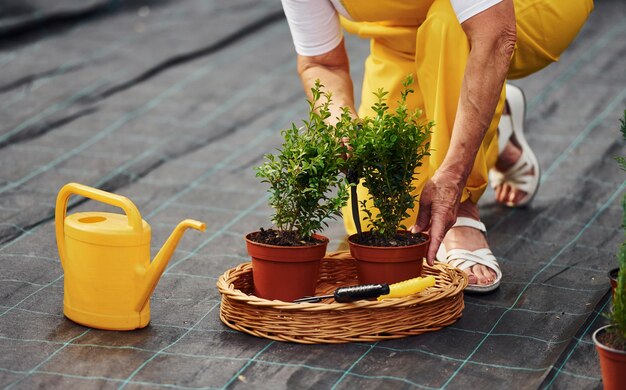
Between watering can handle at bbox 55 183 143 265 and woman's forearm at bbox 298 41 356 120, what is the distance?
649mm

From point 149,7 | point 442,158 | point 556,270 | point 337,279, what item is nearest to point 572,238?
point 556,270

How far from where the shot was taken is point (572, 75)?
3793 mm

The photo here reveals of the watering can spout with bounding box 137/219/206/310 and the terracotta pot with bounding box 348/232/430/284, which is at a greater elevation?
the watering can spout with bounding box 137/219/206/310

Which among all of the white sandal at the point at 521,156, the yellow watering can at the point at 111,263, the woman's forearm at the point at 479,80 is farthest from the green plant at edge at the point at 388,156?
the white sandal at the point at 521,156

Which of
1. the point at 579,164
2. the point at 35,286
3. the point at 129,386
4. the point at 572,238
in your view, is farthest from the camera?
the point at 579,164

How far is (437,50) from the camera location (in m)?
2.10

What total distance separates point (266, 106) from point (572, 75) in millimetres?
1246

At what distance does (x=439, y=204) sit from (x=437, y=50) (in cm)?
40

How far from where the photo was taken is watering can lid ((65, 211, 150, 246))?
5.79ft

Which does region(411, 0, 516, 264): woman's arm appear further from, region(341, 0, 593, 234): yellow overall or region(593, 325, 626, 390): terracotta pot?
region(593, 325, 626, 390): terracotta pot

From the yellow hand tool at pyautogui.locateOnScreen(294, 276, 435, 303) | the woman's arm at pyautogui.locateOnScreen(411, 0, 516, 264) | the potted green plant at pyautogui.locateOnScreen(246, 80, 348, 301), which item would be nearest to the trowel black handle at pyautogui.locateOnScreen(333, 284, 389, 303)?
the yellow hand tool at pyautogui.locateOnScreen(294, 276, 435, 303)

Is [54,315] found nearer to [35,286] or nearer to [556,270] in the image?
[35,286]

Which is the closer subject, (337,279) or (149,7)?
(337,279)

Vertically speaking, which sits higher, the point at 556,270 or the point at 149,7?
the point at 149,7
